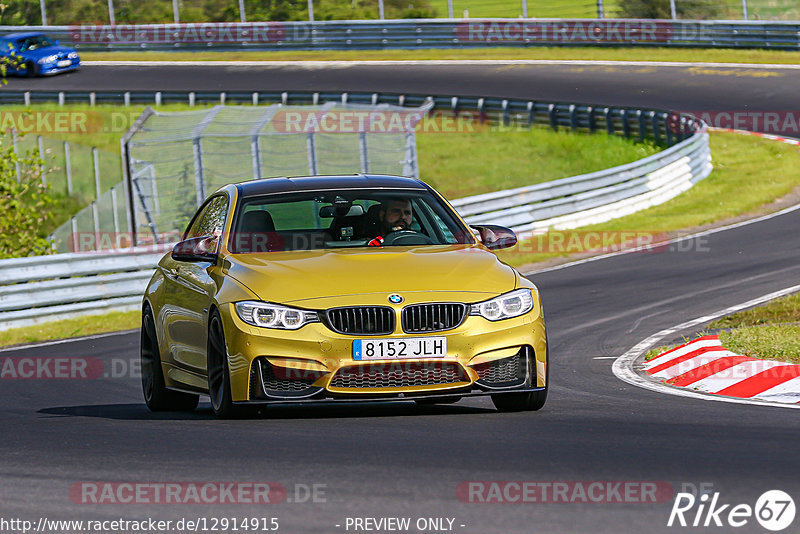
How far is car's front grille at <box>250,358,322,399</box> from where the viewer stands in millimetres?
7625

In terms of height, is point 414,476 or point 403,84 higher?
point 414,476

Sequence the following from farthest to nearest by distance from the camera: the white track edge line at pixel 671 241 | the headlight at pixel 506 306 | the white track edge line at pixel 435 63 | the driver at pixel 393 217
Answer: the white track edge line at pixel 435 63 → the white track edge line at pixel 671 241 → the driver at pixel 393 217 → the headlight at pixel 506 306

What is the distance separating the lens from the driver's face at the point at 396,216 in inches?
350

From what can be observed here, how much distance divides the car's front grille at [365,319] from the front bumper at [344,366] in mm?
76

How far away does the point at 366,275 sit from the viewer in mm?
7883

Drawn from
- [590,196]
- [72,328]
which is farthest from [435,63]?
[72,328]

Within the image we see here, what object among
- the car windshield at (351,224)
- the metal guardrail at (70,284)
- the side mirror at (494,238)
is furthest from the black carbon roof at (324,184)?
the metal guardrail at (70,284)

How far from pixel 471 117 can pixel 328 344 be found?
32230mm

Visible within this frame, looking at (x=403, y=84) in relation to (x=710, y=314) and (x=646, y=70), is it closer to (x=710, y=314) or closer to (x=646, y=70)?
(x=646, y=70)

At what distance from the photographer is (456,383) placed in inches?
304

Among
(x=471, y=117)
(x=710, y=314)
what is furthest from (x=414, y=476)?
(x=471, y=117)

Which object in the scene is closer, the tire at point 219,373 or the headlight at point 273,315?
the headlight at point 273,315

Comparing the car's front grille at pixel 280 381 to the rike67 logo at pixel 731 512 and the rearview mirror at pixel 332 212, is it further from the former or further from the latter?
the rike67 logo at pixel 731 512

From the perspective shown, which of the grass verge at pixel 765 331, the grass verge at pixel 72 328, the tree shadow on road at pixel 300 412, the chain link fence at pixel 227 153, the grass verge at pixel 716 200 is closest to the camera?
the tree shadow on road at pixel 300 412
